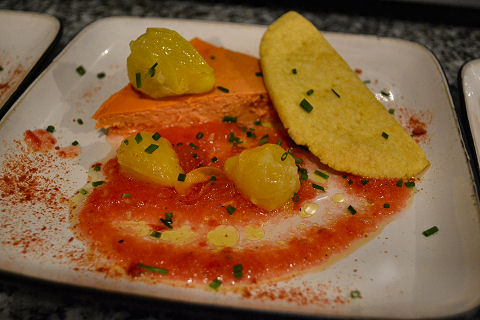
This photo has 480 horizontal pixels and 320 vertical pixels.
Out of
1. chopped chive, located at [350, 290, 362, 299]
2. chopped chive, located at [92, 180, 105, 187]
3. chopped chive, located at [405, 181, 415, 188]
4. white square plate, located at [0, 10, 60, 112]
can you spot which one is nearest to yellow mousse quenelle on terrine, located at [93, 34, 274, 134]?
chopped chive, located at [92, 180, 105, 187]

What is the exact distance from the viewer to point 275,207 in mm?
2176

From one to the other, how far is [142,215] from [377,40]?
2.22 meters

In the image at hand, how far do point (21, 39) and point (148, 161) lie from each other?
182 centimetres

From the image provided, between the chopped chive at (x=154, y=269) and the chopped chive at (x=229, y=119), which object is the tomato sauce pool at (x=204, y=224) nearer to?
the chopped chive at (x=154, y=269)

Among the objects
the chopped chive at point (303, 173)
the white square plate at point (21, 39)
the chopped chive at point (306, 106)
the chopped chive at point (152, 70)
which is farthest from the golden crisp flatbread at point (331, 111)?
the white square plate at point (21, 39)

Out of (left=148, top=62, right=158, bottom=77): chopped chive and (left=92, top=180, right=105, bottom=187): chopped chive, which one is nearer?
(left=92, top=180, right=105, bottom=187): chopped chive

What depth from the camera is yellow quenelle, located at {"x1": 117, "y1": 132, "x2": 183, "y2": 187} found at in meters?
2.24

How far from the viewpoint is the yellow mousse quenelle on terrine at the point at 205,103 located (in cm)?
258

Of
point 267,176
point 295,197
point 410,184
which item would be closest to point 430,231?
point 410,184

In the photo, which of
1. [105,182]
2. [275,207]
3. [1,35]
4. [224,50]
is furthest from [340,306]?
[1,35]

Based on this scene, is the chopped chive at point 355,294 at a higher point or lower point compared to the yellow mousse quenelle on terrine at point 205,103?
lower

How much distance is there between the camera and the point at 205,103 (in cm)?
267

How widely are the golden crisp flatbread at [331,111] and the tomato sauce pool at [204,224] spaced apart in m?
0.14

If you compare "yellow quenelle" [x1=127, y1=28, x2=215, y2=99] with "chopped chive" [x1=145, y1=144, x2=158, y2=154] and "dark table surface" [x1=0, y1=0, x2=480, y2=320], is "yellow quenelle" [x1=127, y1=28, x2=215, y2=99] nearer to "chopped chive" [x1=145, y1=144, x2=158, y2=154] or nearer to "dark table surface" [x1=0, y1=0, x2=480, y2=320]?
"chopped chive" [x1=145, y1=144, x2=158, y2=154]
